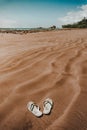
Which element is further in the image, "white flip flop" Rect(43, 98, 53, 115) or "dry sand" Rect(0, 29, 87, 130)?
"white flip flop" Rect(43, 98, 53, 115)

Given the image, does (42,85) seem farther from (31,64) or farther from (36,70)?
(31,64)

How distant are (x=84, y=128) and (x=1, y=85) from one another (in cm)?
113

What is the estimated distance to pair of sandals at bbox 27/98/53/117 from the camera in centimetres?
206

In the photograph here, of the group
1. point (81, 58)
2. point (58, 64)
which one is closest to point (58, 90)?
point (58, 64)

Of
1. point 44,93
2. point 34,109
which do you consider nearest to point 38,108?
point 34,109

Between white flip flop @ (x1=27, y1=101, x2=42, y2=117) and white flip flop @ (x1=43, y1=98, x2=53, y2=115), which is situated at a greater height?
white flip flop @ (x1=27, y1=101, x2=42, y2=117)

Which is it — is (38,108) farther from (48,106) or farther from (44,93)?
(44,93)

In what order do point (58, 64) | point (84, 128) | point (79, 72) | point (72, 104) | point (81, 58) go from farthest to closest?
point (81, 58) < point (58, 64) < point (79, 72) < point (72, 104) < point (84, 128)

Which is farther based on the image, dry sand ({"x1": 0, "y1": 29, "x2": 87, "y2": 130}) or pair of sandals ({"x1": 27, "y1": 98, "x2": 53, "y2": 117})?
pair of sandals ({"x1": 27, "y1": 98, "x2": 53, "y2": 117})

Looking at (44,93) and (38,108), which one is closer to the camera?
(38,108)

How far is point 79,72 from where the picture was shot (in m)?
3.23

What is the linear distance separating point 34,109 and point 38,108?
0.14 feet

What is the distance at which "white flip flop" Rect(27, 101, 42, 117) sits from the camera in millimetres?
2061

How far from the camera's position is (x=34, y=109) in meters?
2.12
